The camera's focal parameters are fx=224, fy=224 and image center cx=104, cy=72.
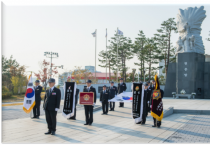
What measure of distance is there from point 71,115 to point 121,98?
275cm

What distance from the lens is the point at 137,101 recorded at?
28.3 feet

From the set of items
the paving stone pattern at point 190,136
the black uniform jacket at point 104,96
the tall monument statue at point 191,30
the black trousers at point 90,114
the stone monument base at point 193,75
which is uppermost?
the tall monument statue at point 191,30

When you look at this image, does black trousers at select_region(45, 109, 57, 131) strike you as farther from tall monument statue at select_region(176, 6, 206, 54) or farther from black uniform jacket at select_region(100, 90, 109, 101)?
tall monument statue at select_region(176, 6, 206, 54)

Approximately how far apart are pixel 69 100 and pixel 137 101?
108 inches

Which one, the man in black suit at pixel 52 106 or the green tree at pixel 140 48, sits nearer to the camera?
the man in black suit at pixel 52 106

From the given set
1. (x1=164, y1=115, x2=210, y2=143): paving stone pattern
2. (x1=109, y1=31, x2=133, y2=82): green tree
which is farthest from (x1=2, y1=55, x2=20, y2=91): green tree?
(x1=164, y1=115, x2=210, y2=143): paving stone pattern

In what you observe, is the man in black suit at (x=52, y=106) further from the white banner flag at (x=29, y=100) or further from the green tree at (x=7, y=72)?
the green tree at (x=7, y=72)

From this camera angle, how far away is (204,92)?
76.9ft

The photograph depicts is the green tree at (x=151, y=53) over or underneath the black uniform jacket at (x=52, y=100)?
over

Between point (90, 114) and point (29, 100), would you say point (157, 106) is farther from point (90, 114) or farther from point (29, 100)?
point (29, 100)

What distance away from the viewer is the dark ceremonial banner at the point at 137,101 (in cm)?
856

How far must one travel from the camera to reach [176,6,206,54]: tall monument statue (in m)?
23.6

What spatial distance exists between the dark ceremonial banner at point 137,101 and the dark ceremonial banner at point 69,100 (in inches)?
95.9

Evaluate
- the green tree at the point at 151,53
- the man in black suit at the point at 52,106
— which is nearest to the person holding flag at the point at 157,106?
the man in black suit at the point at 52,106
